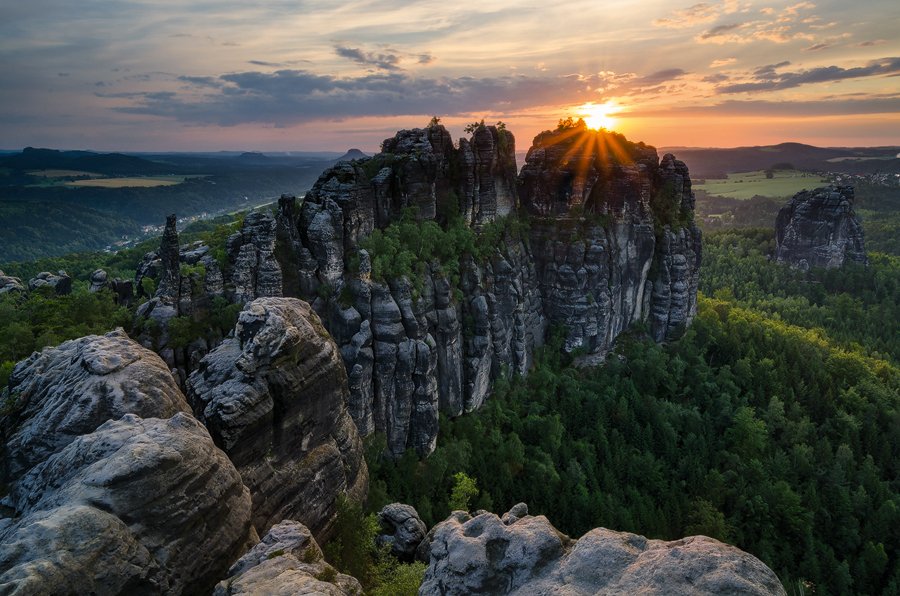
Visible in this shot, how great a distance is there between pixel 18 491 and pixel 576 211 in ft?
190

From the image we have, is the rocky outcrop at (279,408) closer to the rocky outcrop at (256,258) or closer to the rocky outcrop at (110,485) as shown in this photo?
the rocky outcrop at (110,485)

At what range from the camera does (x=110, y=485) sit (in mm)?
13133

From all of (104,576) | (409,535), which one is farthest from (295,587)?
(409,535)

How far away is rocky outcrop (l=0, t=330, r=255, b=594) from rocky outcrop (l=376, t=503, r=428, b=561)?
405 inches

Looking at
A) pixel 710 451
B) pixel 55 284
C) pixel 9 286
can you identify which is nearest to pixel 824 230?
pixel 710 451

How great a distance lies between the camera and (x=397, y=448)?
42.4 m

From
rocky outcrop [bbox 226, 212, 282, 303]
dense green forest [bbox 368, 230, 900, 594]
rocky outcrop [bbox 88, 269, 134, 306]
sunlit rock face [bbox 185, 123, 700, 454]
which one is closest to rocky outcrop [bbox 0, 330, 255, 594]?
rocky outcrop [bbox 226, 212, 282, 303]

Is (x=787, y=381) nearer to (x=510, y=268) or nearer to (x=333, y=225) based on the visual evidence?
(x=510, y=268)

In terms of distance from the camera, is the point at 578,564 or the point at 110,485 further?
the point at 110,485

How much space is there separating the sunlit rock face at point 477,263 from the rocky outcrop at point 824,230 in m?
56.3

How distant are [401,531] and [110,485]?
54.1ft

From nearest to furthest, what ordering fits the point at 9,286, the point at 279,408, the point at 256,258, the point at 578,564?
the point at 578,564 → the point at 279,408 → the point at 256,258 → the point at 9,286

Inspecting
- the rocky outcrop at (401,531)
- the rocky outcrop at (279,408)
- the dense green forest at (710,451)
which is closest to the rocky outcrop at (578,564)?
the rocky outcrop at (279,408)

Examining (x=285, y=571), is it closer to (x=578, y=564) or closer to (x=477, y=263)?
(x=578, y=564)
